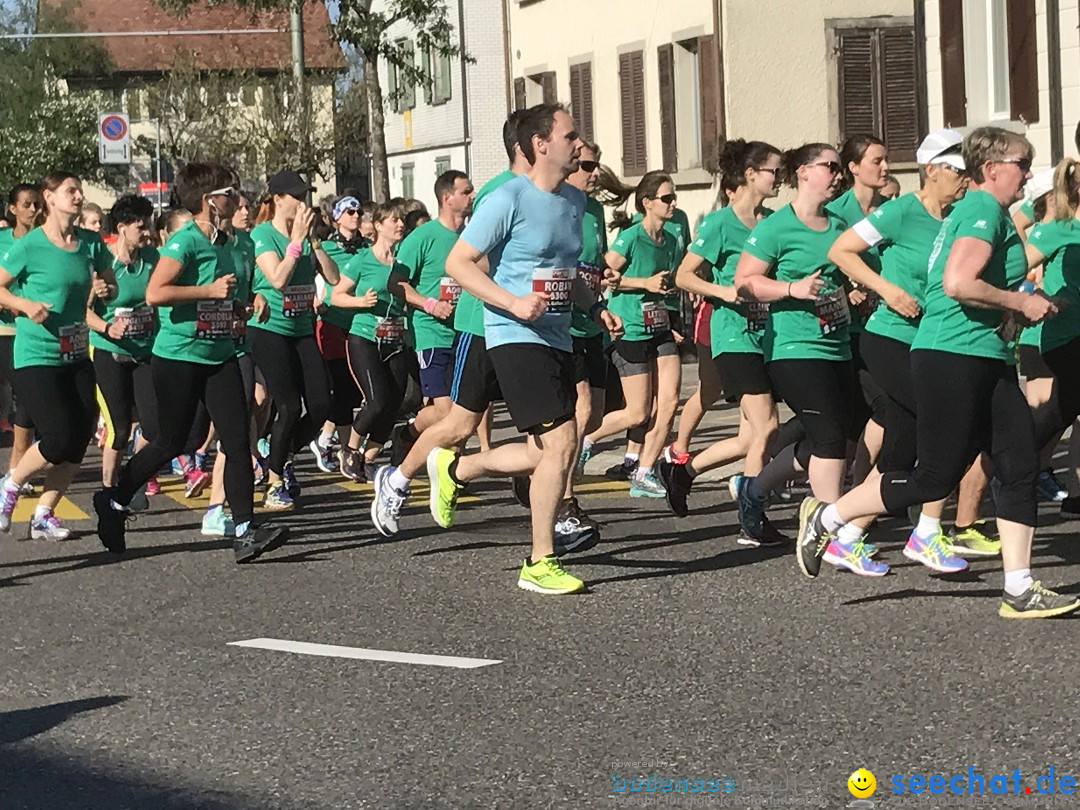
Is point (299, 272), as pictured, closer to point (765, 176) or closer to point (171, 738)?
point (765, 176)

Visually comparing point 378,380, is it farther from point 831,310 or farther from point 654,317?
point 831,310

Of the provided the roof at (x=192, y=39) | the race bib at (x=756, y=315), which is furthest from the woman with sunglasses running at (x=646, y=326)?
the roof at (x=192, y=39)

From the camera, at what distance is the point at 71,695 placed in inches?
284

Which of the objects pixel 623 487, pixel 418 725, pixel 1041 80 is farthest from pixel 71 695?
pixel 1041 80

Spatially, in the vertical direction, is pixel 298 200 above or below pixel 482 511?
above

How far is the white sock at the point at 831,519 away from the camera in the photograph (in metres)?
8.62

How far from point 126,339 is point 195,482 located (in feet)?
3.58

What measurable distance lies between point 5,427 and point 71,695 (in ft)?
36.0

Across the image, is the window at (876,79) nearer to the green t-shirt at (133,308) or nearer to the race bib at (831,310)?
the green t-shirt at (133,308)

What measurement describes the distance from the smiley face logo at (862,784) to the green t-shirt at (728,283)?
4.61m

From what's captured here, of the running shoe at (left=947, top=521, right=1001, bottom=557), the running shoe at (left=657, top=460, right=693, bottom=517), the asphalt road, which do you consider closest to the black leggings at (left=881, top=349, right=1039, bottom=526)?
the asphalt road

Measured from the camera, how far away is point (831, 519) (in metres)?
8.63

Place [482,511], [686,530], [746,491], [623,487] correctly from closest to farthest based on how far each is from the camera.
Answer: [746,491] < [686,530] < [482,511] < [623,487]

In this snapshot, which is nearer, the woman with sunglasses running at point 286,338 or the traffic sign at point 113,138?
the woman with sunglasses running at point 286,338
